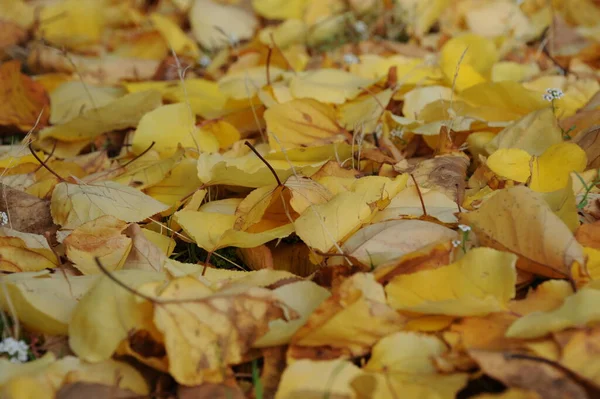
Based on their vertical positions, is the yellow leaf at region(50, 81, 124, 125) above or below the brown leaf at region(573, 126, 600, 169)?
below

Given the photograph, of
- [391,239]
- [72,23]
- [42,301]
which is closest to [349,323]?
[391,239]

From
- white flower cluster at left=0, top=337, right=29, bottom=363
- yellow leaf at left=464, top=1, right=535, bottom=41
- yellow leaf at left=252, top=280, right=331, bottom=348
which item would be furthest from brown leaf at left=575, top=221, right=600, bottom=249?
yellow leaf at left=464, top=1, right=535, bottom=41

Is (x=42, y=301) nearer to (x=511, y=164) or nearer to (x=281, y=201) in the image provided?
(x=281, y=201)

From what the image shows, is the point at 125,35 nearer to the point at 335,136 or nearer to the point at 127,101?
the point at 127,101

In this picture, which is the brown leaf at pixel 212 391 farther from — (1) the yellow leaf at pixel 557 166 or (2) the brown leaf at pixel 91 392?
(1) the yellow leaf at pixel 557 166

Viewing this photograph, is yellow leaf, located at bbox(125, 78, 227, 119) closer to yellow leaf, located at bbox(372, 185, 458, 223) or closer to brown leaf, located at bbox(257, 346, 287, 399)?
yellow leaf, located at bbox(372, 185, 458, 223)

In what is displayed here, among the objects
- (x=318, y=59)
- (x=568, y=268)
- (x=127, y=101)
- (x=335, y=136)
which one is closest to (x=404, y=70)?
(x=318, y=59)
